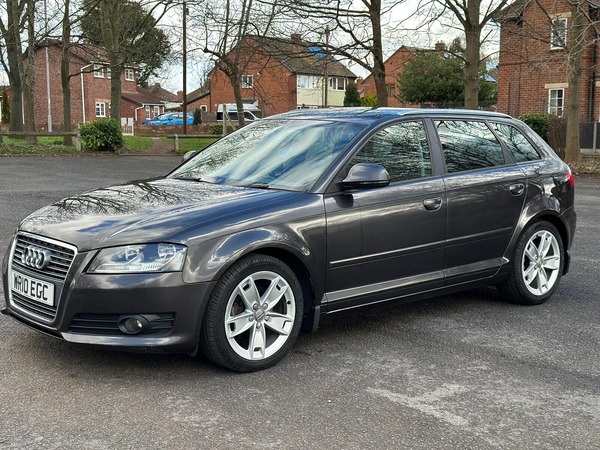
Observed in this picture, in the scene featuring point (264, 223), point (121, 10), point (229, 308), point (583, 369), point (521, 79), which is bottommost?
point (583, 369)

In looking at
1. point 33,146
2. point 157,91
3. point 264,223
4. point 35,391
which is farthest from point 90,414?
point 157,91

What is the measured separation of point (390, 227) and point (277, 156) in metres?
0.98

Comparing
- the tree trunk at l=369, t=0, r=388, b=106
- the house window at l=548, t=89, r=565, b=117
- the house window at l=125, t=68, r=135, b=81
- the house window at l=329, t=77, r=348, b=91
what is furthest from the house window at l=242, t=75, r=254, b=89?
the house window at l=329, t=77, r=348, b=91

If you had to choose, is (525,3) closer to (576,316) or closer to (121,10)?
(576,316)

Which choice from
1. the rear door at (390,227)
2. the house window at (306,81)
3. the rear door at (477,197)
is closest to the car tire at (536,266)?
the rear door at (477,197)

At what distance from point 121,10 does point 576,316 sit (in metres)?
31.2

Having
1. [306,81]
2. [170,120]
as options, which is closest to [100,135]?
[170,120]

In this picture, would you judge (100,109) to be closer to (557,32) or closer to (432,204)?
(557,32)

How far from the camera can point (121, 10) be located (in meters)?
33.2

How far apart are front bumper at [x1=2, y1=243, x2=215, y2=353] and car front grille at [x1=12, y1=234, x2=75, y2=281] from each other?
71 millimetres

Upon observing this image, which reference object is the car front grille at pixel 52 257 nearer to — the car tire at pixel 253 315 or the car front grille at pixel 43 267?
the car front grille at pixel 43 267

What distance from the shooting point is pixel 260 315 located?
172 inches

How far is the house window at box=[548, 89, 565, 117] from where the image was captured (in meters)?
31.7

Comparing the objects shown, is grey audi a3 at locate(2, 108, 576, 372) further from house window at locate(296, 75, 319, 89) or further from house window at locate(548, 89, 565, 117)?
house window at locate(296, 75, 319, 89)
